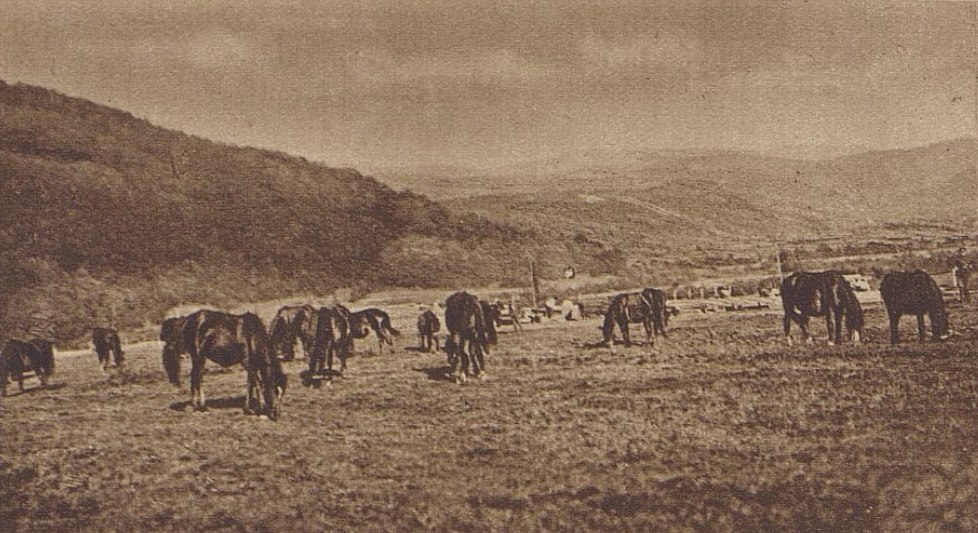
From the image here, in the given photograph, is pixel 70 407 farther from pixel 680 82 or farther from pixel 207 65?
pixel 680 82

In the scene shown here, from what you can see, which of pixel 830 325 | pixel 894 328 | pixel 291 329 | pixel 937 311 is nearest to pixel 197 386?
pixel 291 329

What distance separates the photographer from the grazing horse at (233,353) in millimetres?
4879

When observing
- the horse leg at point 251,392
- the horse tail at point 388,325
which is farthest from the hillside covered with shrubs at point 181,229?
the horse leg at point 251,392

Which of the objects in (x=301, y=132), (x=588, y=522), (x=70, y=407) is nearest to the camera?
(x=588, y=522)

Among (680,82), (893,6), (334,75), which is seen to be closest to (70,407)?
(334,75)

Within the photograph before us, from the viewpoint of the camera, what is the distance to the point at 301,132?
17.4ft

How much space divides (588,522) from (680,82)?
3.46 metres

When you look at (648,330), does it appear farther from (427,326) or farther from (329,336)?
Result: (329,336)

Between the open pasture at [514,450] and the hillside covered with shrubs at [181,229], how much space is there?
44 centimetres

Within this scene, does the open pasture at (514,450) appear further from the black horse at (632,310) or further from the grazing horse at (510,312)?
the black horse at (632,310)

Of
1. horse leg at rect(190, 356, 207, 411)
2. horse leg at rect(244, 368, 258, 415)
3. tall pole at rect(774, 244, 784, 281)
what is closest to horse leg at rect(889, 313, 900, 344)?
tall pole at rect(774, 244, 784, 281)

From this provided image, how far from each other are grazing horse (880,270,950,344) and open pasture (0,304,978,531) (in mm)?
440

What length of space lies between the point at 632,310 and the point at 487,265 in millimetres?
1331

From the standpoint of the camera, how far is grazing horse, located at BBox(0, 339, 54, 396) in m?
4.53
